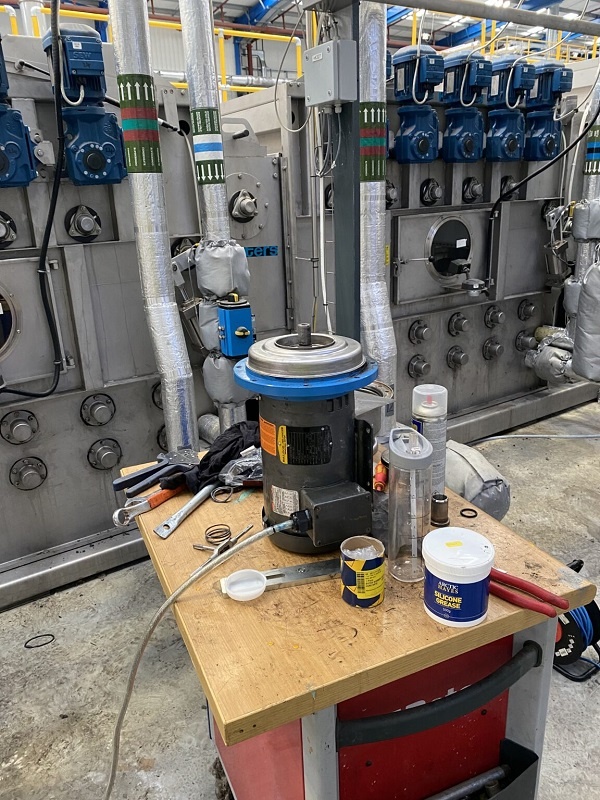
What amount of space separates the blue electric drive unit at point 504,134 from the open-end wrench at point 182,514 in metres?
2.26

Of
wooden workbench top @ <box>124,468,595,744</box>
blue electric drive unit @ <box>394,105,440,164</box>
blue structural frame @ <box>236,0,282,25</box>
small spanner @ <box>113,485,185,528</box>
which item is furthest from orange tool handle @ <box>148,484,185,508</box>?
blue structural frame @ <box>236,0,282,25</box>

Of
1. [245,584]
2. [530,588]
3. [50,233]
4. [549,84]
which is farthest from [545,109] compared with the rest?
[245,584]

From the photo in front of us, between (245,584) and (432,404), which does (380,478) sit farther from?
(245,584)

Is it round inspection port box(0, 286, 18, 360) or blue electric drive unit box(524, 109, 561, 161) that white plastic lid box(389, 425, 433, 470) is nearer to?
round inspection port box(0, 286, 18, 360)

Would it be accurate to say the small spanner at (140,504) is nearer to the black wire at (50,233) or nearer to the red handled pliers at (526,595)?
the red handled pliers at (526,595)

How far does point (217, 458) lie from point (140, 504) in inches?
7.3

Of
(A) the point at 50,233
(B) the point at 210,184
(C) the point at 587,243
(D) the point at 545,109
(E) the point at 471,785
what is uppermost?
(D) the point at 545,109

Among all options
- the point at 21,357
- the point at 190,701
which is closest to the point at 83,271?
the point at 21,357

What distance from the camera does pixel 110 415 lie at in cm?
210

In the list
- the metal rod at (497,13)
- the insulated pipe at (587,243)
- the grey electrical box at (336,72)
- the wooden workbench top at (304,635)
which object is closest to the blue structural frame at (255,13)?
the insulated pipe at (587,243)

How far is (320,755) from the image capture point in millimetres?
775

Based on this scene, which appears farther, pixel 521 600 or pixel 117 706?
pixel 117 706

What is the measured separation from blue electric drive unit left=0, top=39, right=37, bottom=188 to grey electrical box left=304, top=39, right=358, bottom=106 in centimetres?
90

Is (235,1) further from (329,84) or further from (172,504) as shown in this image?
(172,504)
